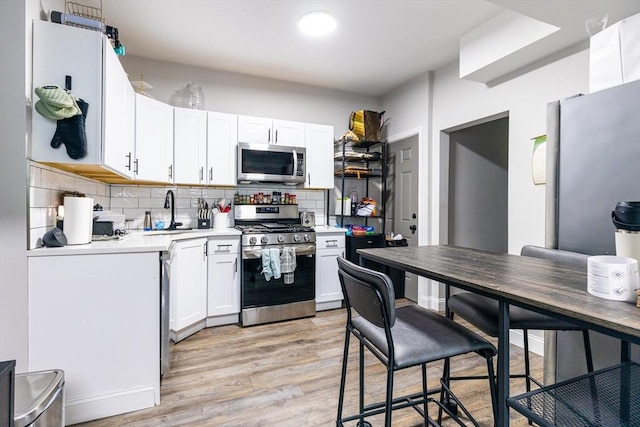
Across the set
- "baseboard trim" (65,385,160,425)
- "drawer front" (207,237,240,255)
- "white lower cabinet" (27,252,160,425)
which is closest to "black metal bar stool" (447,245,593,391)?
"white lower cabinet" (27,252,160,425)

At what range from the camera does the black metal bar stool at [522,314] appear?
124cm

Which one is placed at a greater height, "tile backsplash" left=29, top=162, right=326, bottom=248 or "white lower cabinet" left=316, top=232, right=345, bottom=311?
"tile backsplash" left=29, top=162, right=326, bottom=248

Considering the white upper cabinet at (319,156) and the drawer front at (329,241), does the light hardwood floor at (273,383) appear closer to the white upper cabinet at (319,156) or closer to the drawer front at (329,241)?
the drawer front at (329,241)

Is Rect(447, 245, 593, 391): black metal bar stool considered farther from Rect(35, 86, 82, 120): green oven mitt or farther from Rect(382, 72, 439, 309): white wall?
Rect(35, 86, 82, 120): green oven mitt

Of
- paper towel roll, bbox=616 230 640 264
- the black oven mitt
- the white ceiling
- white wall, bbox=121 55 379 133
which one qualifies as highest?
the white ceiling

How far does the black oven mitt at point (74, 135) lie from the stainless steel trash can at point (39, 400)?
1065mm

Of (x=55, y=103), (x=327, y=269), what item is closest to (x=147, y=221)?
(x=55, y=103)

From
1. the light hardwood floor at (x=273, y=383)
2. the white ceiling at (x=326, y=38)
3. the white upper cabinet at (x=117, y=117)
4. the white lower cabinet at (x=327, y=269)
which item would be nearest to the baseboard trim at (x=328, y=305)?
the white lower cabinet at (x=327, y=269)

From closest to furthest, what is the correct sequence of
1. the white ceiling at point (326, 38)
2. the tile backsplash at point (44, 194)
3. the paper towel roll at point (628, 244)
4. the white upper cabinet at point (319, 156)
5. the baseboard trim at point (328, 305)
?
the paper towel roll at point (628, 244)
the tile backsplash at point (44, 194)
the white ceiling at point (326, 38)
the baseboard trim at point (328, 305)
the white upper cabinet at point (319, 156)

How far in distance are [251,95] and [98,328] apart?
2.89 meters

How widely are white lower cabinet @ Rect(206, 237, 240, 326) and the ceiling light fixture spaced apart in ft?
6.48

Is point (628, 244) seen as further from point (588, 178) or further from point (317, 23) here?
point (317, 23)

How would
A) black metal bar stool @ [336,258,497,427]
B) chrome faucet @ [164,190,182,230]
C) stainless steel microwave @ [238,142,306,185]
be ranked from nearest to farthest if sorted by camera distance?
black metal bar stool @ [336,258,497,427]
chrome faucet @ [164,190,182,230]
stainless steel microwave @ [238,142,306,185]

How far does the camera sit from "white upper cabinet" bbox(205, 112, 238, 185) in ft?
10.4
